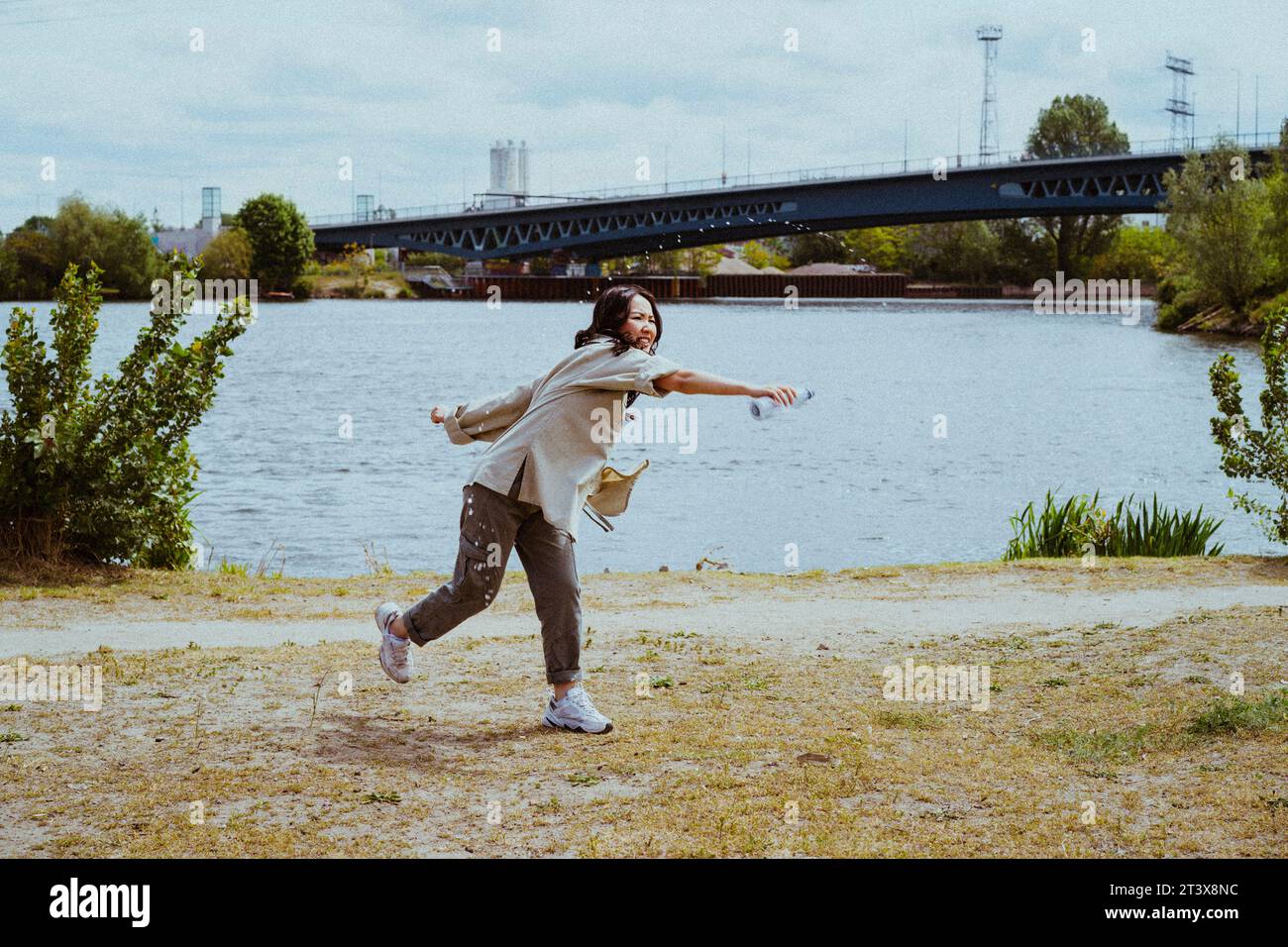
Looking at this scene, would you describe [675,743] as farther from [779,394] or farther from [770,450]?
[770,450]

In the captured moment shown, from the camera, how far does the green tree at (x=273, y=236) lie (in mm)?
112625

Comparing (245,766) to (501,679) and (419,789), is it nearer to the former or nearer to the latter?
(419,789)

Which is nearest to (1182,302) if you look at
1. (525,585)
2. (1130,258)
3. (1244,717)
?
(1130,258)

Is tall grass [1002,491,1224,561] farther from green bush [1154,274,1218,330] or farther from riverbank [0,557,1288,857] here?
green bush [1154,274,1218,330]

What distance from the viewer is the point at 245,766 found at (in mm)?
6074

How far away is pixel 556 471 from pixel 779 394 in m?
1.07

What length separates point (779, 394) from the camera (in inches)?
237

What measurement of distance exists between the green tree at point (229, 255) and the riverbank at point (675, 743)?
9086 cm

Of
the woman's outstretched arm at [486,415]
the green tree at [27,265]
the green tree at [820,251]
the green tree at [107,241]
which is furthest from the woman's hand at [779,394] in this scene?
the green tree at [820,251]

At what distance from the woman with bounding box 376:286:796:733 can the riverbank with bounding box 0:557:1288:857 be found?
53 cm

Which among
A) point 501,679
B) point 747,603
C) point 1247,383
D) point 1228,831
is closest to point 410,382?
point 1247,383

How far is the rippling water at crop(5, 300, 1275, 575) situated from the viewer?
20.4 m

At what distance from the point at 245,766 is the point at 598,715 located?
5.32 feet

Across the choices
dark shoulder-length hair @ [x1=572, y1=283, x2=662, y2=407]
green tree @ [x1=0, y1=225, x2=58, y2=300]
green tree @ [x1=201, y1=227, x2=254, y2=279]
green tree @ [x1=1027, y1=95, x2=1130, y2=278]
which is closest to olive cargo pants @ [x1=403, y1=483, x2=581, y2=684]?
dark shoulder-length hair @ [x1=572, y1=283, x2=662, y2=407]
